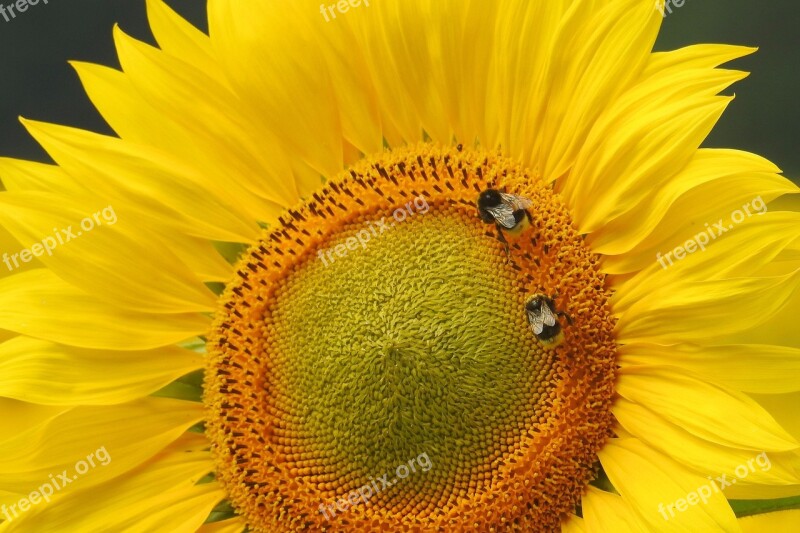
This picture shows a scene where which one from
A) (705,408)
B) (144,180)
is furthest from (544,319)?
(144,180)

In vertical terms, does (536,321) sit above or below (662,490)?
above

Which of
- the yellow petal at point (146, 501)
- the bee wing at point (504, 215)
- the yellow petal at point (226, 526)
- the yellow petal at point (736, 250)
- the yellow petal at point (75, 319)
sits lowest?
the yellow petal at point (736, 250)

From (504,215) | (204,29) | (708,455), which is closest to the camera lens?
Result: (708,455)

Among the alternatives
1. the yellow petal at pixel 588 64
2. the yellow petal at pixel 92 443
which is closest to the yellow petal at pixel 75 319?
the yellow petal at pixel 92 443

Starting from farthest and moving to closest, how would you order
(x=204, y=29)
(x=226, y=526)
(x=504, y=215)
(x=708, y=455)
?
(x=204, y=29) → (x=226, y=526) → (x=504, y=215) → (x=708, y=455)

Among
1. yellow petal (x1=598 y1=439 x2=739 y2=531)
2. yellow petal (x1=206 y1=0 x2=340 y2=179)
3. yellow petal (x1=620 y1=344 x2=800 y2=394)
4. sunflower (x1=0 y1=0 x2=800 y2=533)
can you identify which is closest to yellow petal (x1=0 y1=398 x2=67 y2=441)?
sunflower (x1=0 y1=0 x2=800 y2=533)

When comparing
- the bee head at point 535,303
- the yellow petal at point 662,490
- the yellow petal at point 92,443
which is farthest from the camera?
the yellow petal at point 92,443

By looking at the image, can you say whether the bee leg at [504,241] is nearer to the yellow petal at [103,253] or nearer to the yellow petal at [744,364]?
the yellow petal at [744,364]

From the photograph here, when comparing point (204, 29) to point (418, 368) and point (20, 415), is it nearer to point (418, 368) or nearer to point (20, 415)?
point (20, 415)
